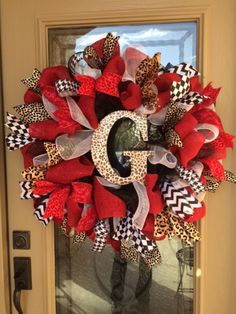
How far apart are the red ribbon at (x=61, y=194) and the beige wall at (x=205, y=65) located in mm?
260

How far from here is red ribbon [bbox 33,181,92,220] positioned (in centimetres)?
89

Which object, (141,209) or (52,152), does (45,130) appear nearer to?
(52,152)

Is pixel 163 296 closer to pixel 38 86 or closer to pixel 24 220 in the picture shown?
pixel 24 220

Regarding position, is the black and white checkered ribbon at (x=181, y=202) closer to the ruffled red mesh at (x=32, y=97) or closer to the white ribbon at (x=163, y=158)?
the white ribbon at (x=163, y=158)

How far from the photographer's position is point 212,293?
110 cm

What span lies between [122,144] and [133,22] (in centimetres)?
39

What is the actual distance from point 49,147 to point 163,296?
636 millimetres

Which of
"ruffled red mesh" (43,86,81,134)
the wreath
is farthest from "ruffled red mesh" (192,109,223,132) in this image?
"ruffled red mesh" (43,86,81,134)

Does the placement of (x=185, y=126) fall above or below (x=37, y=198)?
above

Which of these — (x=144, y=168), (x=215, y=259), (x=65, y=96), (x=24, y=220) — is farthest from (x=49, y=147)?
(x=215, y=259)

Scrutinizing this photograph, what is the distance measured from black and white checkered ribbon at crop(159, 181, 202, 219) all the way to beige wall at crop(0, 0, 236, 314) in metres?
0.23

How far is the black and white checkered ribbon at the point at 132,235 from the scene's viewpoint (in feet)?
2.99

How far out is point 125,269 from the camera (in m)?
1.14

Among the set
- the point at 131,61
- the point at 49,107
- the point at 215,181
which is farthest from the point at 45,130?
the point at 215,181
